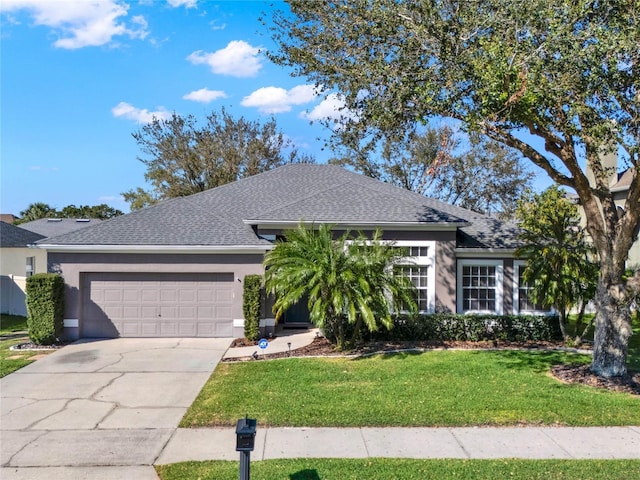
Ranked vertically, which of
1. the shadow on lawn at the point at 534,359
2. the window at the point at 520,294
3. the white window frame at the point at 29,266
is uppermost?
the white window frame at the point at 29,266

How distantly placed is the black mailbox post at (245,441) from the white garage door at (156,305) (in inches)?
408

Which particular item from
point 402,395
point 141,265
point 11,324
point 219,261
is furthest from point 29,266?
point 402,395

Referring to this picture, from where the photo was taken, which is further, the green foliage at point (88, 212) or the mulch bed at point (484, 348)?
the green foliage at point (88, 212)

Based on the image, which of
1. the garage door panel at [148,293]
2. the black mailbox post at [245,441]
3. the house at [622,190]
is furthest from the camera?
the house at [622,190]

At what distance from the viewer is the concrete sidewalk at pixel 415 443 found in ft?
20.6

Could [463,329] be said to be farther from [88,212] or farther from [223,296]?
[88,212]

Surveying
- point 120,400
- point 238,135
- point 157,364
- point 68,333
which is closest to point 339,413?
point 120,400

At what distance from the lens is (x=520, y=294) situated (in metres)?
16.3

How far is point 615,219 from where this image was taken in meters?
10.3

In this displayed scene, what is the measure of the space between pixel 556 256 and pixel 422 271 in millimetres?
3914

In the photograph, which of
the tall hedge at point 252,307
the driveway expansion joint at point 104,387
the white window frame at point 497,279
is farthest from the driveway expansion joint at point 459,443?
the white window frame at point 497,279

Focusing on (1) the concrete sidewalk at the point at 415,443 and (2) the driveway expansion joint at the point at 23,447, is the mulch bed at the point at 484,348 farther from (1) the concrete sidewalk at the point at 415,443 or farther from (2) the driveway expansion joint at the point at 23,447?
(2) the driveway expansion joint at the point at 23,447

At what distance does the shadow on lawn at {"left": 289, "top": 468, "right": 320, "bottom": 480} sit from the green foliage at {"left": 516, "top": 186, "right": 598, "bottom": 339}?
1015 cm

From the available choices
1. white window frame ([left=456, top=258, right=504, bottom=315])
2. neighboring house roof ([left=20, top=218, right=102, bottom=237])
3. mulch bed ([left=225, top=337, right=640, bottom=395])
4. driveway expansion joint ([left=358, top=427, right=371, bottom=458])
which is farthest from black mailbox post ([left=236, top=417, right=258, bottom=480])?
neighboring house roof ([left=20, top=218, right=102, bottom=237])
